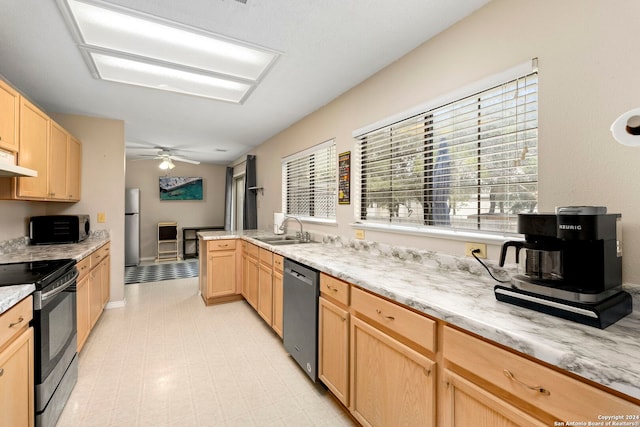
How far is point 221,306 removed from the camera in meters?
3.69

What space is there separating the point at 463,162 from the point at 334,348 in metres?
1.41

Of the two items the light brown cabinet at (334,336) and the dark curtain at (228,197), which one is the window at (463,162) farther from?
the dark curtain at (228,197)

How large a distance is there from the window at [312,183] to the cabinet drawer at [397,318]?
5.01ft

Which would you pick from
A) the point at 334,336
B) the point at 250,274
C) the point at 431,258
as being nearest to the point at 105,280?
the point at 250,274

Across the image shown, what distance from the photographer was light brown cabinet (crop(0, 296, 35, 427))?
1245 millimetres

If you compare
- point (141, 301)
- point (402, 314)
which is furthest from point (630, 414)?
point (141, 301)

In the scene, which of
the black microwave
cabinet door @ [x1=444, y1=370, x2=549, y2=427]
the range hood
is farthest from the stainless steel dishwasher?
the black microwave

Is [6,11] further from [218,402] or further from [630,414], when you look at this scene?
[630,414]

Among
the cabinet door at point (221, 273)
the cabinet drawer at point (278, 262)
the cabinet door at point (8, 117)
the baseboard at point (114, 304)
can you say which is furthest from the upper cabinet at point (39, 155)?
the cabinet drawer at point (278, 262)

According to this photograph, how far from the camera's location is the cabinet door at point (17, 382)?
1.24 metres

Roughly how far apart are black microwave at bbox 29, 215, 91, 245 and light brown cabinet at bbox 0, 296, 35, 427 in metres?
2.00

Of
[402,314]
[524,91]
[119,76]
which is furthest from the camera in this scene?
[119,76]

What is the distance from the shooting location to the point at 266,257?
295 centimetres

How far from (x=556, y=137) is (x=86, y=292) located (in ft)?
11.6
